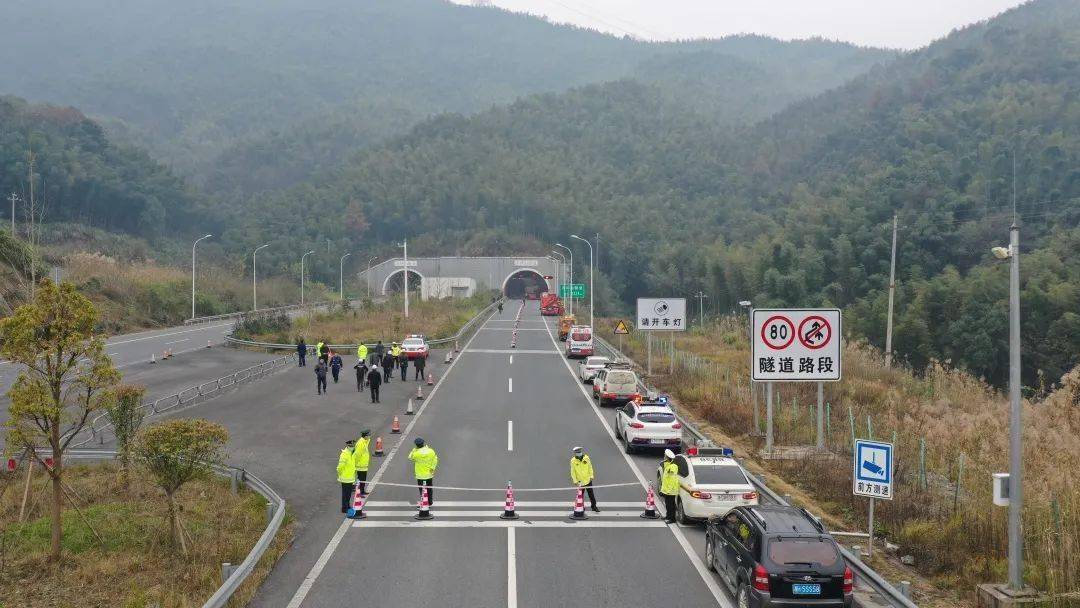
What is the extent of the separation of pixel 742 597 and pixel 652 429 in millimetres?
11067

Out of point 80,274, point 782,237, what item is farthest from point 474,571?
point 782,237

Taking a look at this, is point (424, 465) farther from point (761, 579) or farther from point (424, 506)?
point (761, 579)

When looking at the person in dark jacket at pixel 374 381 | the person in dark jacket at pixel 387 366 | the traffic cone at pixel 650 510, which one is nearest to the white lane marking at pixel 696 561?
the traffic cone at pixel 650 510

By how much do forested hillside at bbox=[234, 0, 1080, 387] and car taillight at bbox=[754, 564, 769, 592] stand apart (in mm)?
47701

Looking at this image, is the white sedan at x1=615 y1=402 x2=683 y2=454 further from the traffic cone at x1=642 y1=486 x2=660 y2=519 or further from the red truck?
the red truck

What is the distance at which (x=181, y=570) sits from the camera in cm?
1366

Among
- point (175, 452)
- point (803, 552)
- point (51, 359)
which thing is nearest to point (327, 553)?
point (175, 452)

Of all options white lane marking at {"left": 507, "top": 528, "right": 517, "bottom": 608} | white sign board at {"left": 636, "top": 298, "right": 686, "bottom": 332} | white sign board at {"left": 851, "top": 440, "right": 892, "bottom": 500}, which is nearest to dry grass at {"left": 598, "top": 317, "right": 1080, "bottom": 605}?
white sign board at {"left": 851, "top": 440, "right": 892, "bottom": 500}

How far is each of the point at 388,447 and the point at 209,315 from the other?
199 feet

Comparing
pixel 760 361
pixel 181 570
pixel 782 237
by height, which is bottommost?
pixel 181 570

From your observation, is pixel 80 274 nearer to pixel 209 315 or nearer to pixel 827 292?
pixel 209 315

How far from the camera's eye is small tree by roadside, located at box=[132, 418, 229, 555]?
47.3ft

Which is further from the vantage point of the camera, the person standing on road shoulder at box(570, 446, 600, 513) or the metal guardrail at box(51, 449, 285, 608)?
the person standing on road shoulder at box(570, 446, 600, 513)

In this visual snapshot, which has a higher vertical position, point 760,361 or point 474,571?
point 760,361
